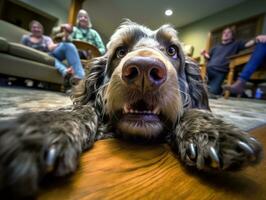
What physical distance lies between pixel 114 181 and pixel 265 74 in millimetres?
5601

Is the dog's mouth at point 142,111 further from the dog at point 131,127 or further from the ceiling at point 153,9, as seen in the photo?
the ceiling at point 153,9

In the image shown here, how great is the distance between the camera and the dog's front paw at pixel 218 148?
0.62 meters

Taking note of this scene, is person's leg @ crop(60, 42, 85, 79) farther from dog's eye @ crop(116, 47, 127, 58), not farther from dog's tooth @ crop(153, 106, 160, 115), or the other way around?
dog's tooth @ crop(153, 106, 160, 115)

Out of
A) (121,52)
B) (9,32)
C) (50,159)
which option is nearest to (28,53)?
(9,32)

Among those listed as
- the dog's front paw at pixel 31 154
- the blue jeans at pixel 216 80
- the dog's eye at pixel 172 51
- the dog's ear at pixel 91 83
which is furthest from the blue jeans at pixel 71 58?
the blue jeans at pixel 216 80

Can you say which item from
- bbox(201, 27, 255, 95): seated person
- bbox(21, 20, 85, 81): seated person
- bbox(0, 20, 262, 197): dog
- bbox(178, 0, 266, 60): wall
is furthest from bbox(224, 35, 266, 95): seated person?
bbox(178, 0, 266, 60): wall

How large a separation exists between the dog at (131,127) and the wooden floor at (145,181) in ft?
0.13

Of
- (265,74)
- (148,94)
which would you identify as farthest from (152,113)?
(265,74)

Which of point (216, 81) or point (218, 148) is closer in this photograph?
point (218, 148)

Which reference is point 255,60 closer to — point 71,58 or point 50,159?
point 71,58

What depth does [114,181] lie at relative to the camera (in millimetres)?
574

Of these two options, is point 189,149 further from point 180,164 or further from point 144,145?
point 144,145

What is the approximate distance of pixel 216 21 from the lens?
990 cm

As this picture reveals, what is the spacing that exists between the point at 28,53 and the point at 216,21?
872 cm
